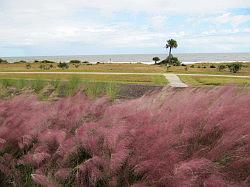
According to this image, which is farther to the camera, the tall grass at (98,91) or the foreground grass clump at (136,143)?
the tall grass at (98,91)

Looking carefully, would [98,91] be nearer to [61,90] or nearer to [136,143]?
[61,90]

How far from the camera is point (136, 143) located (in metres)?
3.73

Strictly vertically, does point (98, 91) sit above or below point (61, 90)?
above

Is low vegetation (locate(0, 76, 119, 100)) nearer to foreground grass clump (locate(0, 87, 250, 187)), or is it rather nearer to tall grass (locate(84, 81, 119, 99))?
tall grass (locate(84, 81, 119, 99))

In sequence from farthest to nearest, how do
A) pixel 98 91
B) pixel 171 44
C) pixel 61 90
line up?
pixel 171 44
pixel 61 90
pixel 98 91

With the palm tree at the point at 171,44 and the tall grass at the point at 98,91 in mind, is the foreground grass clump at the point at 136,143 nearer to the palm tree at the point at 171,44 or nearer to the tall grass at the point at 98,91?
the tall grass at the point at 98,91

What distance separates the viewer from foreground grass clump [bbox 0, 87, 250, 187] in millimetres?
3422

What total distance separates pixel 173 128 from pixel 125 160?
21.1 inches

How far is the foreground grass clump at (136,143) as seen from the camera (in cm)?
342

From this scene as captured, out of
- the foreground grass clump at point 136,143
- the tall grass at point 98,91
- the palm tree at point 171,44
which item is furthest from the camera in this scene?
the palm tree at point 171,44

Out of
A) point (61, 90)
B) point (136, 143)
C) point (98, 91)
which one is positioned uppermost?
point (136, 143)

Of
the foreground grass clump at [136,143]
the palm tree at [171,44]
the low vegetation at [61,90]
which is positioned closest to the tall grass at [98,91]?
the low vegetation at [61,90]

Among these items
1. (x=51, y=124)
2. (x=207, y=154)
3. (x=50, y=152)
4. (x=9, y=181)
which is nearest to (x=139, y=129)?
(x=207, y=154)

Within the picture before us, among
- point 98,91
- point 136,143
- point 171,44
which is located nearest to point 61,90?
point 98,91
